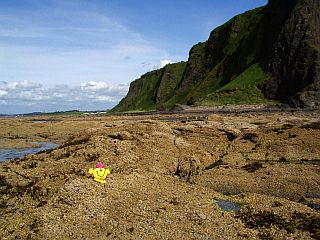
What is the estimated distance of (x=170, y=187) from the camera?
91.1 ft

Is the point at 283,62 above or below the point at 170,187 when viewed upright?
above

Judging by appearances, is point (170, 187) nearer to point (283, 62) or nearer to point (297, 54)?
point (297, 54)

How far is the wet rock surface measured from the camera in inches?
817

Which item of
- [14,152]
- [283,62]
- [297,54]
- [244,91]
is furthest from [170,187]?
[283,62]

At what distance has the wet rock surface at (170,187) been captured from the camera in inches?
817

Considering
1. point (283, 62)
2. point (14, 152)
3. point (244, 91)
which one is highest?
point (283, 62)

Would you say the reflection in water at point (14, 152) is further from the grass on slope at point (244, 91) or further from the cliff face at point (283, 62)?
the grass on slope at point (244, 91)

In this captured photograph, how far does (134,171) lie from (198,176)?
716 cm

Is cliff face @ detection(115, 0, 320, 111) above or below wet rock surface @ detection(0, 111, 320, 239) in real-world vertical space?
above

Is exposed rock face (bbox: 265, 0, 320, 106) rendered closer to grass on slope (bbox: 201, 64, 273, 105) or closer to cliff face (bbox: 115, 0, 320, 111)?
cliff face (bbox: 115, 0, 320, 111)

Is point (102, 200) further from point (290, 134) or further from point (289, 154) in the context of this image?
point (290, 134)

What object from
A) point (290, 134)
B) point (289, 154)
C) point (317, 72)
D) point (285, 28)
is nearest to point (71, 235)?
point (289, 154)

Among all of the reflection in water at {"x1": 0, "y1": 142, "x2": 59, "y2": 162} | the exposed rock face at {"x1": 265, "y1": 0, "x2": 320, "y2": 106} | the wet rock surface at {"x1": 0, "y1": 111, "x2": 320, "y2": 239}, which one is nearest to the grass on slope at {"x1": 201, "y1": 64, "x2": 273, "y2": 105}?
the exposed rock face at {"x1": 265, "y1": 0, "x2": 320, "y2": 106}

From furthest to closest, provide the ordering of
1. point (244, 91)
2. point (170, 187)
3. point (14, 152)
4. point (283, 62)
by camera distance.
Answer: point (244, 91), point (283, 62), point (14, 152), point (170, 187)
